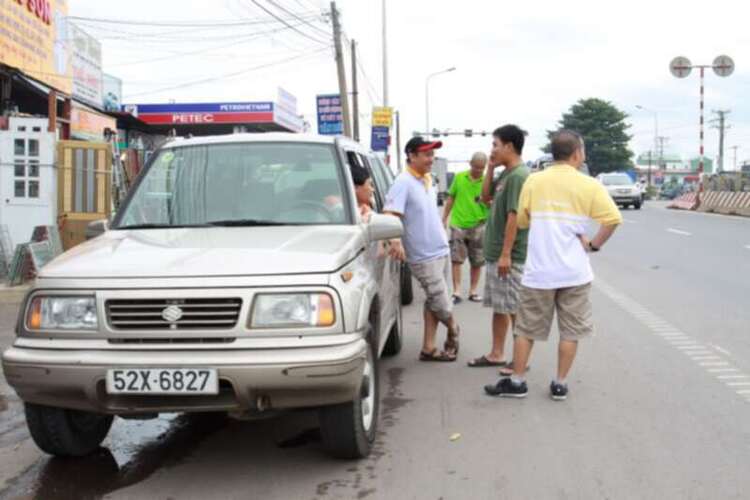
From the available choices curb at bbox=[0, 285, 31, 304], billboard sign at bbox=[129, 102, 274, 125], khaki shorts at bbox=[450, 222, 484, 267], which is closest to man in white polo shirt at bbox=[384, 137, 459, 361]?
khaki shorts at bbox=[450, 222, 484, 267]

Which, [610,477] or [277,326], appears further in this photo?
[610,477]

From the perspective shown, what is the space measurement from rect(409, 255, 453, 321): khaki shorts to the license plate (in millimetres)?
2703

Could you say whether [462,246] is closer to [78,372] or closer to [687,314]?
[687,314]

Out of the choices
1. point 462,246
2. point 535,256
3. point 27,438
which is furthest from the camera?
point 462,246

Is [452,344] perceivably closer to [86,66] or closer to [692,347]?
[692,347]

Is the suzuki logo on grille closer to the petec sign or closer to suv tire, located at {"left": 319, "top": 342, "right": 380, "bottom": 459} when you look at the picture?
suv tire, located at {"left": 319, "top": 342, "right": 380, "bottom": 459}

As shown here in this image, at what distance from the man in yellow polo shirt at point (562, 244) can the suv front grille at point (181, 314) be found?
2.24 metres

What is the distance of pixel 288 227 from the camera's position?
443 centimetres

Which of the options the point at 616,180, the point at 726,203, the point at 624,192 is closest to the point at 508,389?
the point at 726,203

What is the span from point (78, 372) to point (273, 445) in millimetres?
1290

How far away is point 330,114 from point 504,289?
63.9 ft

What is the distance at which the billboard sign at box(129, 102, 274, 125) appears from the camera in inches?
1272

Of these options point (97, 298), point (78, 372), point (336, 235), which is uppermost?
point (336, 235)

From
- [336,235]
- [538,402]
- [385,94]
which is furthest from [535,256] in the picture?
[385,94]
